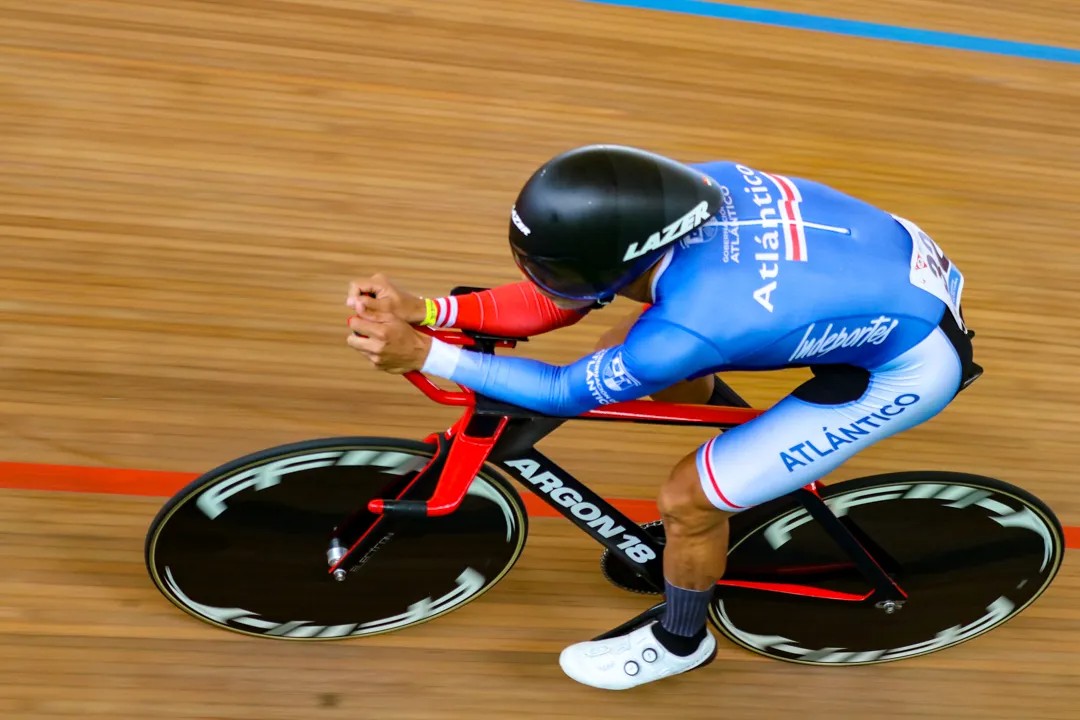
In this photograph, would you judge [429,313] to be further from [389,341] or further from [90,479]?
[90,479]

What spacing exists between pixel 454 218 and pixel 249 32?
1.23 metres

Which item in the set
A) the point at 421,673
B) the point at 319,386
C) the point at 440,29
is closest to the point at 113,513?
the point at 319,386

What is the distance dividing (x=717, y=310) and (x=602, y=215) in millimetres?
261

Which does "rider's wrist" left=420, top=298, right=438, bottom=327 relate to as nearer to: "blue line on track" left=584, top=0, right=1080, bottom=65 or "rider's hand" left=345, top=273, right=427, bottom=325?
"rider's hand" left=345, top=273, right=427, bottom=325

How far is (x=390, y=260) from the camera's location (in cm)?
338

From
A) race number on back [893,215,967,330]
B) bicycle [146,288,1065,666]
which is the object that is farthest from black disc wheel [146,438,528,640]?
race number on back [893,215,967,330]

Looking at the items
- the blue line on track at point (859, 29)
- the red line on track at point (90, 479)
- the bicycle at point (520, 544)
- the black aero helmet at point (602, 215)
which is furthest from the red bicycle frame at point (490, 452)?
the blue line on track at point (859, 29)

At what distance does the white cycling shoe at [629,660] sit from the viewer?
96.7 inches

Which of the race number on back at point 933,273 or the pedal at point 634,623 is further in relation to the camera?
the pedal at point 634,623

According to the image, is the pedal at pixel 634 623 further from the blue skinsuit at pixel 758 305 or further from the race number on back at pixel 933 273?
the race number on back at pixel 933 273

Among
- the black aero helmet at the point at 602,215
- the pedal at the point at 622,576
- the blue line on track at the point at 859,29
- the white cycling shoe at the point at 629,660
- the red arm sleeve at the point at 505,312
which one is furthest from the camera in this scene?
the blue line on track at the point at 859,29

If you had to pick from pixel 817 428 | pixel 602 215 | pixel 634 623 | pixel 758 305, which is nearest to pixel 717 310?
pixel 758 305

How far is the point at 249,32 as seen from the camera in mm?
4082

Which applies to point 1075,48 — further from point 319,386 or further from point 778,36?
point 319,386
